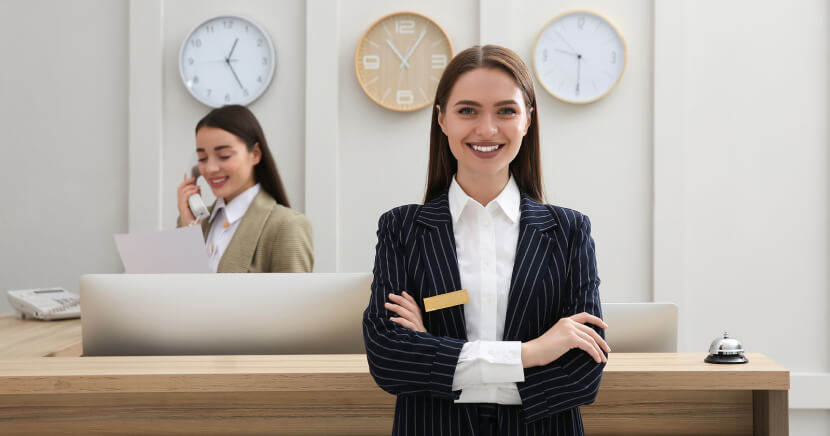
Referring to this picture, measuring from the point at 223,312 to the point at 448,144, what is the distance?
1.89 feet

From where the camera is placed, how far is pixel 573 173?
12.1 ft

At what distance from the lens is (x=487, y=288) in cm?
126

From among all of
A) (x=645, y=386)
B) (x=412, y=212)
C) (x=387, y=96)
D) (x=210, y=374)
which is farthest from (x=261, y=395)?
(x=387, y=96)

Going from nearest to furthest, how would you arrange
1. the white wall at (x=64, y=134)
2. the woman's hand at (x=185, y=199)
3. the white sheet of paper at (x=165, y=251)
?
1. the white sheet of paper at (x=165, y=251)
2. the woman's hand at (x=185, y=199)
3. the white wall at (x=64, y=134)

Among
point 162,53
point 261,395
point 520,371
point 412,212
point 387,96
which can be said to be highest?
point 162,53

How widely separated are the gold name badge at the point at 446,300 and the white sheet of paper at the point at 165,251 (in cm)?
104

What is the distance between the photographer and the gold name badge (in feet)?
4.02

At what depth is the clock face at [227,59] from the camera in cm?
369

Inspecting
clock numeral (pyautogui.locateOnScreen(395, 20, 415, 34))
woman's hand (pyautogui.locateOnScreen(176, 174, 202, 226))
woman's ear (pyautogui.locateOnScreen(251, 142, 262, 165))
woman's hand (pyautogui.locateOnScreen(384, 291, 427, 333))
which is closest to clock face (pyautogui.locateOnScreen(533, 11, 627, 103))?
clock numeral (pyautogui.locateOnScreen(395, 20, 415, 34))

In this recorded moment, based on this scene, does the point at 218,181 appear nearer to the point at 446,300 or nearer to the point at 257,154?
the point at 257,154

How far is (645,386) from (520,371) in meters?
0.29

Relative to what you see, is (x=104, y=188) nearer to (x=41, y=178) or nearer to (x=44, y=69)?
(x=41, y=178)

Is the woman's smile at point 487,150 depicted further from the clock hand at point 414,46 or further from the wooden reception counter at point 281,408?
the clock hand at point 414,46

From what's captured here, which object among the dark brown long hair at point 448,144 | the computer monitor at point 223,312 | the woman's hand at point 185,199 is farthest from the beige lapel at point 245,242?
the dark brown long hair at point 448,144
